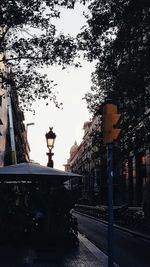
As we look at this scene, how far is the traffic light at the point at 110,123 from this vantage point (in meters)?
5.89

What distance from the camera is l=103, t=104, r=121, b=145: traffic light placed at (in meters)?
5.89

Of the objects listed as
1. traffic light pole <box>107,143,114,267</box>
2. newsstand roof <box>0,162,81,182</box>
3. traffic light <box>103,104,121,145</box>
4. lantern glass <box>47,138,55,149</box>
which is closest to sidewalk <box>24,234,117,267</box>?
newsstand roof <box>0,162,81,182</box>

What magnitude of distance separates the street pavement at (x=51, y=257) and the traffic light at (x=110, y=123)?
5381 millimetres

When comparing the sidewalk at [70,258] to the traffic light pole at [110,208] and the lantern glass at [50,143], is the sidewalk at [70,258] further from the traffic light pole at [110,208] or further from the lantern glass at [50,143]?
the traffic light pole at [110,208]

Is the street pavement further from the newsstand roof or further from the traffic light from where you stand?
the traffic light

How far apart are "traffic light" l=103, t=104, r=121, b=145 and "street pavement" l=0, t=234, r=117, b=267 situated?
5.38m

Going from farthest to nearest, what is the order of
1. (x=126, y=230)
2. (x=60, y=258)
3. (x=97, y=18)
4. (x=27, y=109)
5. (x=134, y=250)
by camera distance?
(x=126, y=230) → (x=97, y=18) → (x=27, y=109) → (x=134, y=250) → (x=60, y=258)

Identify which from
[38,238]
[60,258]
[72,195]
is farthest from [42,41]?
[60,258]

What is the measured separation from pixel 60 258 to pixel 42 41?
7.41 metres

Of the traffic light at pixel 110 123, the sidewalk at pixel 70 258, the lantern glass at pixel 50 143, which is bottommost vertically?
the sidewalk at pixel 70 258

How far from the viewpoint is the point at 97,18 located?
1909cm

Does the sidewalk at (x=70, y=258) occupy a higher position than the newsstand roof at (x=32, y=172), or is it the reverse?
the newsstand roof at (x=32, y=172)

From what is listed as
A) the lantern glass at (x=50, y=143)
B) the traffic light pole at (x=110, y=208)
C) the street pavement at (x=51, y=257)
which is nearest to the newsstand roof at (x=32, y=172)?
the lantern glass at (x=50, y=143)

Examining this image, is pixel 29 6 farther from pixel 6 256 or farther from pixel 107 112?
pixel 107 112
